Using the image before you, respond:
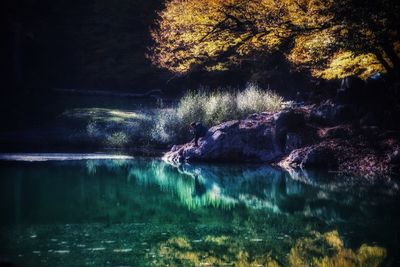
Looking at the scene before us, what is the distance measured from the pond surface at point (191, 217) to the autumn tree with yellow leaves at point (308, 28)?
A: 16.7 ft

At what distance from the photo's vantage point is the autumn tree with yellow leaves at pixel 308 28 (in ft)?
52.4

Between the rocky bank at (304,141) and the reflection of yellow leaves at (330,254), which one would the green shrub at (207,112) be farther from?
the reflection of yellow leaves at (330,254)

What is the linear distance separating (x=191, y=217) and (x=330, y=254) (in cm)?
A: 398

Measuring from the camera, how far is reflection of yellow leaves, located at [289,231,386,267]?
7.60m

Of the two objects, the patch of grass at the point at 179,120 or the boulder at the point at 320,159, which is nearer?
the boulder at the point at 320,159

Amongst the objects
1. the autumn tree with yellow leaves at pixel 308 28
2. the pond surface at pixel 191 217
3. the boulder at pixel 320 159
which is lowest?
the pond surface at pixel 191 217

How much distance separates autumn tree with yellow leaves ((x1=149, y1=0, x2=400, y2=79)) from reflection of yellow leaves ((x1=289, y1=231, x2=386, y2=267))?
9.47 meters

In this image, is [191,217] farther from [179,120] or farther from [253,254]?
[179,120]

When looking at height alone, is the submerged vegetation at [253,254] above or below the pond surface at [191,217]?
below

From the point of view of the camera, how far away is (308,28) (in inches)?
728

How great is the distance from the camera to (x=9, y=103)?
30.0m

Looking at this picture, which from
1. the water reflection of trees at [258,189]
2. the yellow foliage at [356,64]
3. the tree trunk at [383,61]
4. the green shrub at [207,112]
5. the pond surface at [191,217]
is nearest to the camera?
the pond surface at [191,217]

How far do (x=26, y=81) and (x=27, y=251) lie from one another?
29.9 metres

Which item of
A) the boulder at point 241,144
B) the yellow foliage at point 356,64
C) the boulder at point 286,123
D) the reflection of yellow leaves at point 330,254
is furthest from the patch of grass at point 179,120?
the reflection of yellow leaves at point 330,254
